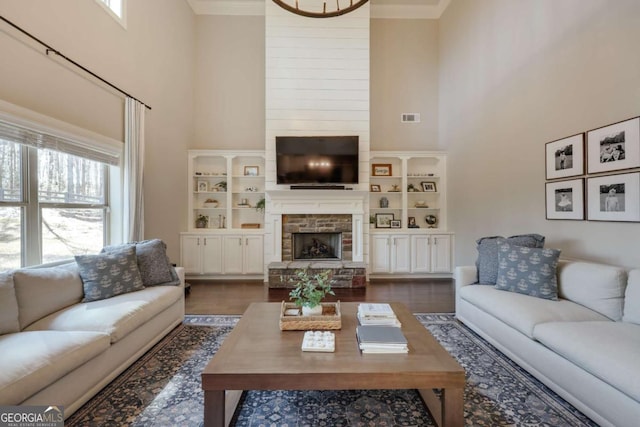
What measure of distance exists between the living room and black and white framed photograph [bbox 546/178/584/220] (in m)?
0.11

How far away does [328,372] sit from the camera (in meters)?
1.40

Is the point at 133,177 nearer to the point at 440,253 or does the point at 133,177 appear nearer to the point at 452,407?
the point at 452,407

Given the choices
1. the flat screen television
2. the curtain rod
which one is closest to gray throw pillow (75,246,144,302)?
the curtain rod

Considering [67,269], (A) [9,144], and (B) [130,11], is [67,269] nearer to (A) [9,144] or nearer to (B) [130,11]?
(A) [9,144]

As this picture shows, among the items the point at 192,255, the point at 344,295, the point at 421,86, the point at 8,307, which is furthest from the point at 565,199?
the point at 192,255

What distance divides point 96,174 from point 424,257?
4911 millimetres

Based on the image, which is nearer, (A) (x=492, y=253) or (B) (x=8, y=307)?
(B) (x=8, y=307)

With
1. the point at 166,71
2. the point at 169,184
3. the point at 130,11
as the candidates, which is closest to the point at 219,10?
the point at 166,71

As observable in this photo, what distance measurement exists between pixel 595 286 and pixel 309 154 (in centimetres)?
373

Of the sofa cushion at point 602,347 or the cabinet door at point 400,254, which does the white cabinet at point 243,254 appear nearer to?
the cabinet door at point 400,254

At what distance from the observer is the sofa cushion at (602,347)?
139cm

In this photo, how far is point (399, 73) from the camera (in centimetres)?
547

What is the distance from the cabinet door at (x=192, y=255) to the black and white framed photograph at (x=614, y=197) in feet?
17.0

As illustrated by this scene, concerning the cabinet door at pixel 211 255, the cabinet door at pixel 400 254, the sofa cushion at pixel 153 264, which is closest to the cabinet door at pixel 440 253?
the cabinet door at pixel 400 254
